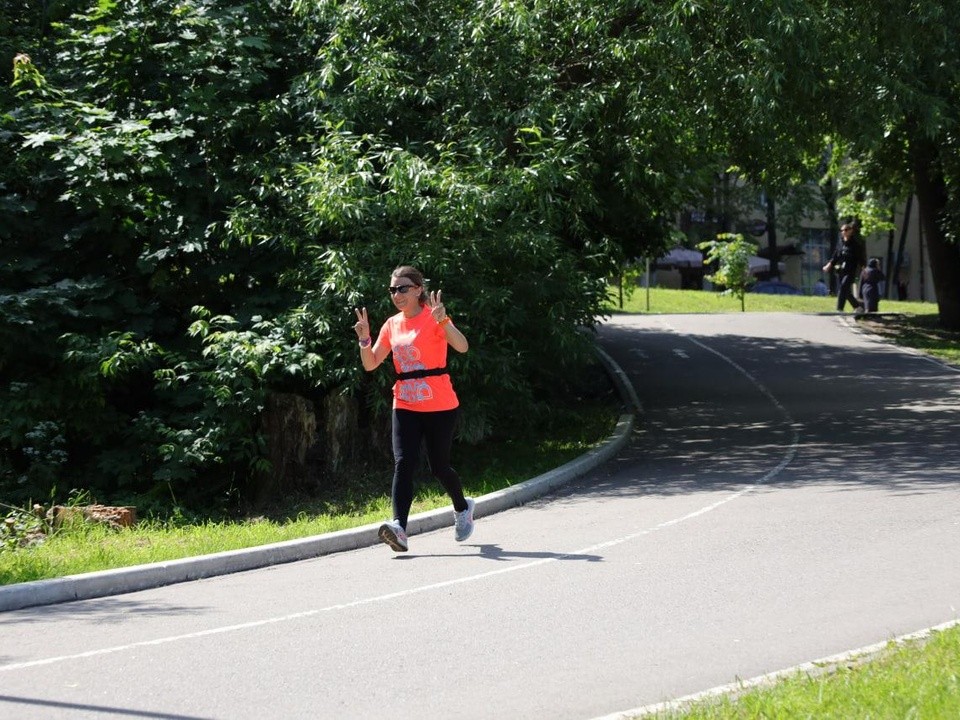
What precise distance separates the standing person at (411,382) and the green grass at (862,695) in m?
4.14

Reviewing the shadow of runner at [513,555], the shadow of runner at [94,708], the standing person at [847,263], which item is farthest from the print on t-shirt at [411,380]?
the standing person at [847,263]

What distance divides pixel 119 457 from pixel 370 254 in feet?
11.5

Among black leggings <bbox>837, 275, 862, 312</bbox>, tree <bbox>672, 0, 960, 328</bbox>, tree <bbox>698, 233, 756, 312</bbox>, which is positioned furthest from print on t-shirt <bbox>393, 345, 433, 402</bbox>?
tree <bbox>698, 233, 756, 312</bbox>

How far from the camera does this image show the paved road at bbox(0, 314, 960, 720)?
233 inches

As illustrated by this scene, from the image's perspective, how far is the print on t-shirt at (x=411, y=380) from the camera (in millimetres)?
9352

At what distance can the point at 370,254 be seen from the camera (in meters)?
13.1

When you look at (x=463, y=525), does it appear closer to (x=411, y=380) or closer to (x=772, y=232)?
(x=411, y=380)

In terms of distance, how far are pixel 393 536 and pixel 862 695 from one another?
Result: 454 centimetres

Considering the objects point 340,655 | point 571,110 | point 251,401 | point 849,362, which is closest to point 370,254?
point 251,401

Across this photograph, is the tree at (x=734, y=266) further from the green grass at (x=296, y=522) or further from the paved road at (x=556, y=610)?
the paved road at (x=556, y=610)

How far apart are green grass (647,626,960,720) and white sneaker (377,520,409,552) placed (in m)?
4.03

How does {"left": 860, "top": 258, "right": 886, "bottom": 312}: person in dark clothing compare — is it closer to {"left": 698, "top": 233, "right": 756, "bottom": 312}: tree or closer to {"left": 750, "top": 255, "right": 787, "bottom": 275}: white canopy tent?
{"left": 698, "top": 233, "right": 756, "bottom": 312}: tree

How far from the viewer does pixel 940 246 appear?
28453mm

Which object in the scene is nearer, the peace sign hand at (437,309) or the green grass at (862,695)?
the green grass at (862,695)
